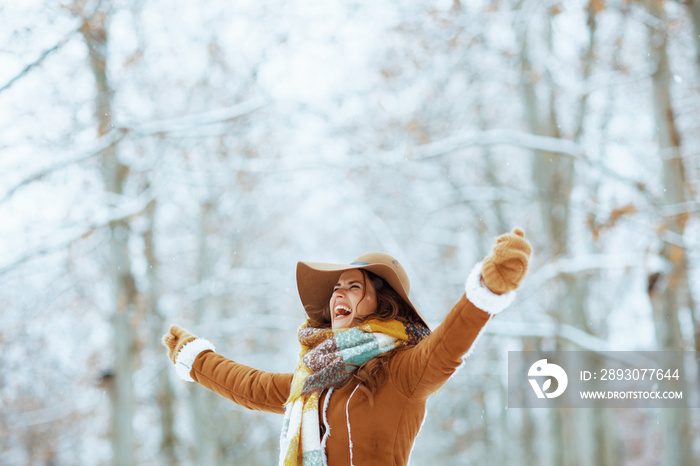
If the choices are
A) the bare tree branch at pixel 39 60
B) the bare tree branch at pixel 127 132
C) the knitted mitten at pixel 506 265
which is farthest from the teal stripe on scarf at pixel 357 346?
the bare tree branch at pixel 39 60

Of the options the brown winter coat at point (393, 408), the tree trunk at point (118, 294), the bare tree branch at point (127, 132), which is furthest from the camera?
the tree trunk at point (118, 294)

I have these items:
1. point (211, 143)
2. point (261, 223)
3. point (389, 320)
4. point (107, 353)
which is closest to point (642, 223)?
point (389, 320)

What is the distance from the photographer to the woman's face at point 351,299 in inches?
105

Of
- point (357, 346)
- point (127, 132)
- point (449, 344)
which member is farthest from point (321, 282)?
point (127, 132)

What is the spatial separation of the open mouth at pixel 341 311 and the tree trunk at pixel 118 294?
500 cm

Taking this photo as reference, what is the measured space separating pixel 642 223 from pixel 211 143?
748cm

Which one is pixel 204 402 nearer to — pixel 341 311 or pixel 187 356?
pixel 187 356

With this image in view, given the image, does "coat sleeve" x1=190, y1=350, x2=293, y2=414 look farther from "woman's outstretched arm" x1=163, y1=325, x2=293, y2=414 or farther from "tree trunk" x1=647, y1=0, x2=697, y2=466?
"tree trunk" x1=647, y1=0, x2=697, y2=466

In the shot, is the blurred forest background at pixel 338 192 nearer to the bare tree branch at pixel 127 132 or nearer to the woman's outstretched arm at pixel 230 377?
the bare tree branch at pixel 127 132

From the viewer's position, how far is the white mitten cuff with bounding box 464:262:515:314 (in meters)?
2.05

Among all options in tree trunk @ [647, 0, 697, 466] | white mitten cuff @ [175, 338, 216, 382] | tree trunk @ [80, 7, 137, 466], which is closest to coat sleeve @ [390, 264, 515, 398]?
white mitten cuff @ [175, 338, 216, 382]

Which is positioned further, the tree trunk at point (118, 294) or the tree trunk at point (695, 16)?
the tree trunk at point (118, 294)

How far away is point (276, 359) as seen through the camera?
13602 mm

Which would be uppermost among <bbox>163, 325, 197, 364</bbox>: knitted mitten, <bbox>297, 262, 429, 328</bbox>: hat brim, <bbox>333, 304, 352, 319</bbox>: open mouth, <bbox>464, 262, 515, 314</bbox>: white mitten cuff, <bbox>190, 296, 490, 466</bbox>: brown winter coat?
<bbox>297, 262, 429, 328</bbox>: hat brim
